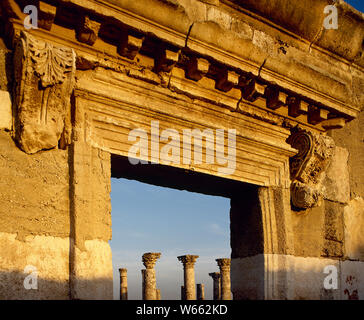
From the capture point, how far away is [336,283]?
14.0 feet

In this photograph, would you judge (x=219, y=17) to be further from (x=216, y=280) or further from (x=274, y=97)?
(x=216, y=280)

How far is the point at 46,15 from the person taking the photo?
2885 mm

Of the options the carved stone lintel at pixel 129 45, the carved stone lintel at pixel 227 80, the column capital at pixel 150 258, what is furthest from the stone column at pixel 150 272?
the carved stone lintel at pixel 129 45

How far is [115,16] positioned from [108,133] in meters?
0.75

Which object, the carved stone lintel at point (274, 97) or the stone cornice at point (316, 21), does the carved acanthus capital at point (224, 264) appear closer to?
the stone cornice at point (316, 21)

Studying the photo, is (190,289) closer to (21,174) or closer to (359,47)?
(359,47)

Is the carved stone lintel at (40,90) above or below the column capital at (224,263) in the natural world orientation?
above

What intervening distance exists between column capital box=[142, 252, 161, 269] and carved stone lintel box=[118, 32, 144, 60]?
56.5 feet

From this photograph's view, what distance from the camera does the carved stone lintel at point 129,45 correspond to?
319 centimetres

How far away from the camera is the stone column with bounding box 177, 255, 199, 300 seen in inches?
794

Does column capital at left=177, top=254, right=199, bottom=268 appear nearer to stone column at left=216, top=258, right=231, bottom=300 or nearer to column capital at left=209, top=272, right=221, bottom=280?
stone column at left=216, top=258, right=231, bottom=300

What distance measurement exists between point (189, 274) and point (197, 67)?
17.8 meters

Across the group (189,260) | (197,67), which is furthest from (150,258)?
(197,67)

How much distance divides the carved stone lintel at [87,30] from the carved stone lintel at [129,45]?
194 mm
